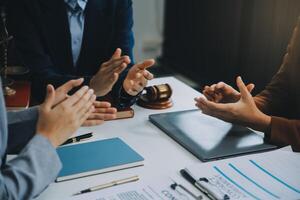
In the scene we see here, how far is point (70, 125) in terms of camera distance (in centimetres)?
108

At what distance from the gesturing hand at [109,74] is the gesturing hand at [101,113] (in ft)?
0.67

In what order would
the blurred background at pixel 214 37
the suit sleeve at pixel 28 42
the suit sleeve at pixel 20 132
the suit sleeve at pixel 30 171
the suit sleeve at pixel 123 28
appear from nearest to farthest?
the suit sleeve at pixel 30 171, the suit sleeve at pixel 20 132, the suit sleeve at pixel 28 42, the suit sleeve at pixel 123 28, the blurred background at pixel 214 37

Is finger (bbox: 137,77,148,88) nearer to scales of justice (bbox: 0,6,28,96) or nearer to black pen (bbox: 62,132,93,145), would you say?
black pen (bbox: 62,132,93,145)

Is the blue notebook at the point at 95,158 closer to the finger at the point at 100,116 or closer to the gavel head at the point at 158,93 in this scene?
the finger at the point at 100,116

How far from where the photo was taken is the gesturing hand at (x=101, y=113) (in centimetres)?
137

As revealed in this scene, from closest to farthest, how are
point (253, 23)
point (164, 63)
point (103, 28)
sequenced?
1. point (103, 28)
2. point (253, 23)
3. point (164, 63)

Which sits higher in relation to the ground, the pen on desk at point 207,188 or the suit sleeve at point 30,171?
the suit sleeve at point 30,171

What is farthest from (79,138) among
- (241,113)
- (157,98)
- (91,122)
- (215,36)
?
(215,36)

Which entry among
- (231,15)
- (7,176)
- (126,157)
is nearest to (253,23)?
(231,15)

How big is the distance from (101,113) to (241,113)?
17.9 inches

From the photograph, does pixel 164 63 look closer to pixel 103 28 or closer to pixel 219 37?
pixel 219 37

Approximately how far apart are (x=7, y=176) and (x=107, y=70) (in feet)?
2.36

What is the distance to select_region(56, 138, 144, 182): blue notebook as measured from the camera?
1147 millimetres

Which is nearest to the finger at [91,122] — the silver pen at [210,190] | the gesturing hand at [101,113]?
the gesturing hand at [101,113]
